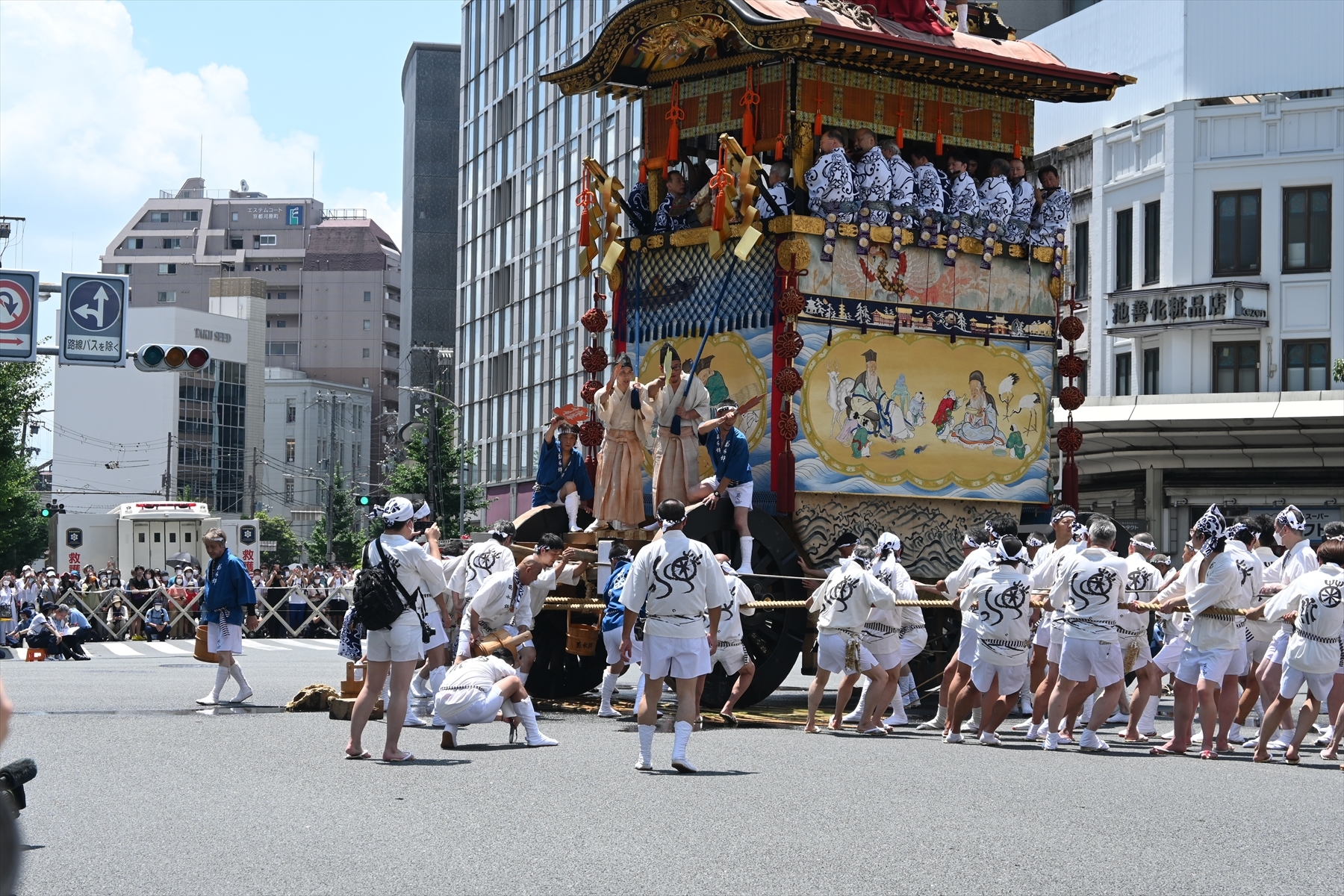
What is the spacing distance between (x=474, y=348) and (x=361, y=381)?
41333mm

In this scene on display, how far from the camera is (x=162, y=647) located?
32969 millimetres

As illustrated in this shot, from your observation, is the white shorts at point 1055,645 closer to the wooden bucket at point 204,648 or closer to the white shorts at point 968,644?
the white shorts at point 968,644

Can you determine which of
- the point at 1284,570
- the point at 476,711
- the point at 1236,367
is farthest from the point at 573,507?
the point at 1236,367

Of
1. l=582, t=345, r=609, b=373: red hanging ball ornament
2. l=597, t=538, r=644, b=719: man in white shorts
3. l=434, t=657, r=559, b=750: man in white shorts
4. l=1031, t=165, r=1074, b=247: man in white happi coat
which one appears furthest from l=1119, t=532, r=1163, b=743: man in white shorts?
l=582, t=345, r=609, b=373: red hanging ball ornament

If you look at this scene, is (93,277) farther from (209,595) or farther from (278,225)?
(278,225)

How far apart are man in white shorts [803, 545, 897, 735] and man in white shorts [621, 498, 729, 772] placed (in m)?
2.55

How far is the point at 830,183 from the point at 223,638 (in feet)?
23.7

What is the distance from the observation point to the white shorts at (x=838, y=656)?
558 inches

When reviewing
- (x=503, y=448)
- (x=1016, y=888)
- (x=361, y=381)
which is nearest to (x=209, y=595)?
(x=1016, y=888)

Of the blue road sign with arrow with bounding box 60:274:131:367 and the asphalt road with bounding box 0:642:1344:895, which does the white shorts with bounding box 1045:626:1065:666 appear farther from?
the blue road sign with arrow with bounding box 60:274:131:367

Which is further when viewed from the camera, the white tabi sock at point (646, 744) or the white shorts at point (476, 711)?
the white shorts at point (476, 711)

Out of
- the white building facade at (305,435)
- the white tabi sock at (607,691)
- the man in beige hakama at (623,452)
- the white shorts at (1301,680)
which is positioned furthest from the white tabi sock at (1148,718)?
the white building facade at (305,435)

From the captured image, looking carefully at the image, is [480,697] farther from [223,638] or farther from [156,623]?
[156,623]

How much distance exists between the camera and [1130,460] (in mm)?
35750
